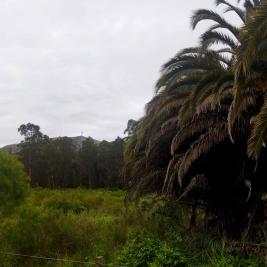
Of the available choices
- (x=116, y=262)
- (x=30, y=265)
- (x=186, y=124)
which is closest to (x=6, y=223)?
(x=30, y=265)

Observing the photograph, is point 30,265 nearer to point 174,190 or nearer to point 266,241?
point 174,190

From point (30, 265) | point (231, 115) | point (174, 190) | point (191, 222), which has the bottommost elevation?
point (30, 265)

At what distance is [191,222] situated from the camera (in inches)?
539

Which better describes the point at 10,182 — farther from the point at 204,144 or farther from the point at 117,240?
the point at 204,144

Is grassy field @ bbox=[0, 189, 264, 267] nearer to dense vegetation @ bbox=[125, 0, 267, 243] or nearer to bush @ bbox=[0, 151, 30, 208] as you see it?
dense vegetation @ bbox=[125, 0, 267, 243]

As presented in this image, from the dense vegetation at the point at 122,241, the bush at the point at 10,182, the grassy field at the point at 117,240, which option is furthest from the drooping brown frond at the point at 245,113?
the bush at the point at 10,182

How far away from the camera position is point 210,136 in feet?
37.0

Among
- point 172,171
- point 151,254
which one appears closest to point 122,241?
point 172,171

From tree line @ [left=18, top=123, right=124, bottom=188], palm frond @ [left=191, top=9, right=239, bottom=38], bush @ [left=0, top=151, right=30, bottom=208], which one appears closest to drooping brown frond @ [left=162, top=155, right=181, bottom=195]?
palm frond @ [left=191, top=9, right=239, bottom=38]

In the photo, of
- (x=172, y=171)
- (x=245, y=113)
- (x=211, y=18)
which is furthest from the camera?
(x=211, y=18)

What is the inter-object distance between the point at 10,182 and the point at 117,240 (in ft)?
29.2

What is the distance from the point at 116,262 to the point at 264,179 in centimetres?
376

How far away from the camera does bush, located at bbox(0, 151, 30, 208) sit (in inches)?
861

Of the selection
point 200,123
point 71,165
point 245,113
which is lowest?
point 200,123
